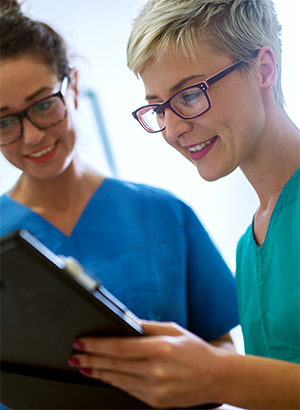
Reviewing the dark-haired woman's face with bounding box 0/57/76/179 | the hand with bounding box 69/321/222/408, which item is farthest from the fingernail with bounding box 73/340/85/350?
the dark-haired woman's face with bounding box 0/57/76/179

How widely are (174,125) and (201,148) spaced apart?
0.06 m

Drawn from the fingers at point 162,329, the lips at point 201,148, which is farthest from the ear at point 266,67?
the fingers at point 162,329

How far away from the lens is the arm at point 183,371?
513mm

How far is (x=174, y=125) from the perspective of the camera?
75cm

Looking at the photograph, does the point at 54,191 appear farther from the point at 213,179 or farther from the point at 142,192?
the point at 213,179

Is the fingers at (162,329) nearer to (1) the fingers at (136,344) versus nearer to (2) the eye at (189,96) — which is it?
(1) the fingers at (136,344)

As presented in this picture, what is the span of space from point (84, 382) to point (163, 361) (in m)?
0.15

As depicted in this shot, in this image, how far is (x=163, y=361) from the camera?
1.67 feet

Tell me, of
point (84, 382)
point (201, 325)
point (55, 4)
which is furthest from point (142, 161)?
point (84, 382)

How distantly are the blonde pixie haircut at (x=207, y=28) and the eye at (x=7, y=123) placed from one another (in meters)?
0.37

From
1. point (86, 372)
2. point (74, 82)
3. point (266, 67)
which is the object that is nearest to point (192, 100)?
point (266, 67)

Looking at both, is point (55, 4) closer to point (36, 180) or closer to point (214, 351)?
point (36, 180)

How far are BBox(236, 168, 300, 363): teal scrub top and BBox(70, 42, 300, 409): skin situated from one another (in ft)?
0.14

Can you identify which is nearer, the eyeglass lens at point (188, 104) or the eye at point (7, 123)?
the eyeglass lens at point (188, 104)
